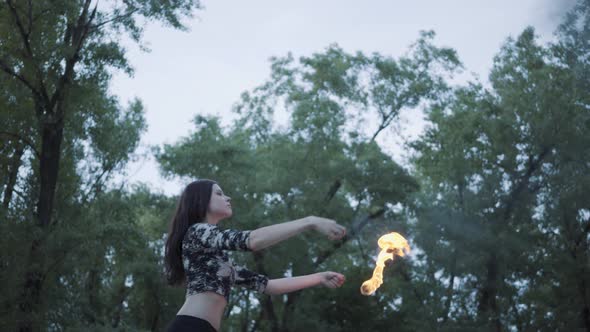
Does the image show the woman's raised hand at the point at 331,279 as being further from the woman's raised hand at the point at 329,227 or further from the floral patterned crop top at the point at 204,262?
the woman's raised hand at the point at 329,227

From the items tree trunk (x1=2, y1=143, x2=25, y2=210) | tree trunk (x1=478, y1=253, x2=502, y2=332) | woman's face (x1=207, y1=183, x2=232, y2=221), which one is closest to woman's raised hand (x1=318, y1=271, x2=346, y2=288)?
woman's face (x1=207, y1=183, x2=232, y2=221)

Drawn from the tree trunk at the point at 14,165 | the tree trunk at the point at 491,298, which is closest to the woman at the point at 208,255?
the tree trunk at the point at 14,165

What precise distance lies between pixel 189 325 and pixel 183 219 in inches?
29.1

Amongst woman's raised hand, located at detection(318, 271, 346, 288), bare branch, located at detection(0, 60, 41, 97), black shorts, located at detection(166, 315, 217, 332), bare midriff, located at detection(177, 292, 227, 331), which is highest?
bare branch, located at detection(0, 60, 41, 97)

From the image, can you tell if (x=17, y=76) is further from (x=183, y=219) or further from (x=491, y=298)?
(x=491, y=298)

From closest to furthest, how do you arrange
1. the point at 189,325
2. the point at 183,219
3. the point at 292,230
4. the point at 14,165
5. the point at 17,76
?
the point at 292,230, the point at 189,325, the point at 183,219, the point at 17,76, the point at 14,165

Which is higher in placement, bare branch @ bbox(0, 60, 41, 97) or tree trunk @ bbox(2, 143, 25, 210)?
bare branch @ bbox(0, 60, 41, 97)

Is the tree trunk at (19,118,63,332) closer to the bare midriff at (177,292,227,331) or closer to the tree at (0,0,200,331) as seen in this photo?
the tree at (0,0,200,331)

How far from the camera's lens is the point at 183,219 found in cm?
477

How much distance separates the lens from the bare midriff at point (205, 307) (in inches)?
173

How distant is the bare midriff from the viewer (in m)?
4.41

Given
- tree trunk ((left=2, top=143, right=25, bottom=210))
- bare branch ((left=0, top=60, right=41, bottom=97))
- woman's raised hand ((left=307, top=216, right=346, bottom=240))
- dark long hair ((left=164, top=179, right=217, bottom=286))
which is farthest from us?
tree trunk ((left=2, top=143, right=25, bottom=210))

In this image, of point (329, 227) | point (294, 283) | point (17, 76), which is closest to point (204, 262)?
point (294, 283)

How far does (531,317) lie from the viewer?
28.4 m
